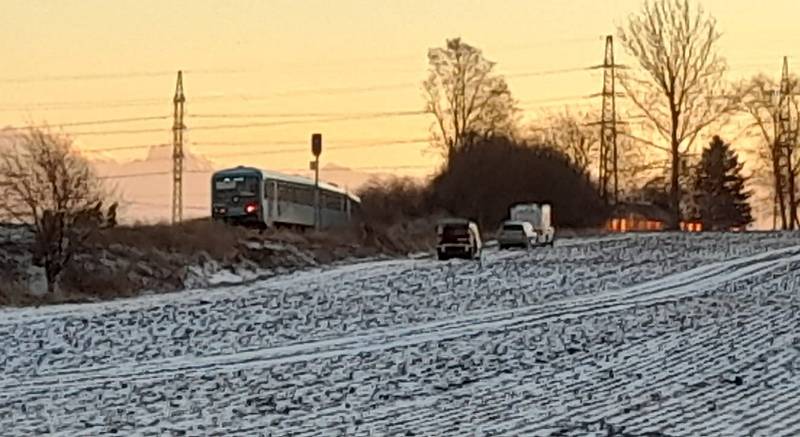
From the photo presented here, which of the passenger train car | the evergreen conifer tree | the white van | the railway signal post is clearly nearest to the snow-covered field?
the white van

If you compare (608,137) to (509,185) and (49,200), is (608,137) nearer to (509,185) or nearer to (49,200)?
(509,185)

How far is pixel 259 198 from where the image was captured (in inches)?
2608

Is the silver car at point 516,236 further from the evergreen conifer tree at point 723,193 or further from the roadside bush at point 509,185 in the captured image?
the evergreen conifer tree at point 723,193

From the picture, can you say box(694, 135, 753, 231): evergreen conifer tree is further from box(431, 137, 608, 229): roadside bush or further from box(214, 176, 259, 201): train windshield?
box(214, 176, 259, 201): train windshield

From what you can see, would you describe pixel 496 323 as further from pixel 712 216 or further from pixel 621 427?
pixel 712 216

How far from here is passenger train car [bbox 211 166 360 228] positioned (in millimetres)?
65938

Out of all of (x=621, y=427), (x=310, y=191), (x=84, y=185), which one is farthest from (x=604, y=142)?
(x=621, y=427)

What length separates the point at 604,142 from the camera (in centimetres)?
8769

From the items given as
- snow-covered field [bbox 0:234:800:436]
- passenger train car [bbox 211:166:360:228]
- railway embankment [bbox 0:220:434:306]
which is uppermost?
passenger train car [bbox 211:166:360:228]

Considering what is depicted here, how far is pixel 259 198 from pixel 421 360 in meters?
44.4

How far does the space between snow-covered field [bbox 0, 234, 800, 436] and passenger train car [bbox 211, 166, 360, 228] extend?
80.7ft

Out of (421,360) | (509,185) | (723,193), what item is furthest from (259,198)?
(723,193)

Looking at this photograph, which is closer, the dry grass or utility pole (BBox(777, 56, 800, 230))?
the dry grass

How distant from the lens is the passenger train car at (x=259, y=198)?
2596 inches
